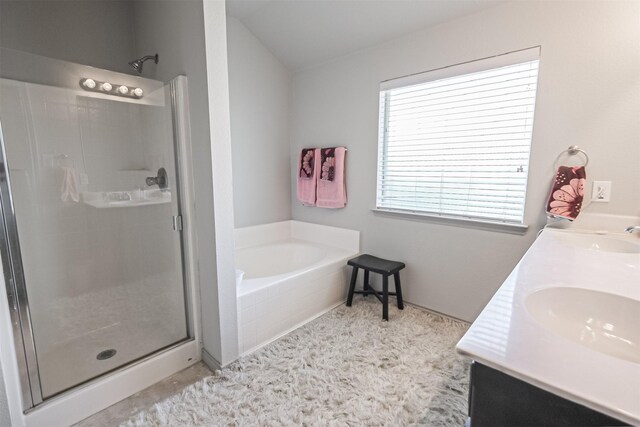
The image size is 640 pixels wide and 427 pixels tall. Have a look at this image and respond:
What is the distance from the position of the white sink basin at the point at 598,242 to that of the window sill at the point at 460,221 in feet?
1.14

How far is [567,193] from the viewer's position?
169cm

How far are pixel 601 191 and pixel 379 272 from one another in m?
1.43

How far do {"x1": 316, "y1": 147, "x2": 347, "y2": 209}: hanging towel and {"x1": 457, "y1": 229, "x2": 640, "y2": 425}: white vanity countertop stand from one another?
76.3 inches

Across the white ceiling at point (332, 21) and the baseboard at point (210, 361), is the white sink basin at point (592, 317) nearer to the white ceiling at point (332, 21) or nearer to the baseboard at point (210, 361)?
the baseboard at point (210, 361)

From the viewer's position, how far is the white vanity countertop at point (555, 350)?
1.58 ft

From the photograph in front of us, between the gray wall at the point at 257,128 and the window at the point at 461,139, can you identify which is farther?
the gray wall at the point at 257,128

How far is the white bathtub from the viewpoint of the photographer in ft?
6.48

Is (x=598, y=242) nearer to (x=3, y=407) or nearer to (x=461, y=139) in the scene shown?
(x=461, y=139)

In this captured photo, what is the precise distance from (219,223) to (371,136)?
1593mm

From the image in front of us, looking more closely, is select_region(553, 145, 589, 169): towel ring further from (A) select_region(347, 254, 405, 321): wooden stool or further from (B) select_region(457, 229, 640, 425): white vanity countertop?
(A) select_region(347, 254, 405, 321): wooden stool

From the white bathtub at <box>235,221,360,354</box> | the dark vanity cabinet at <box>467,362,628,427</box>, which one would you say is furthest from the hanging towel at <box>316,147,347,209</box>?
the dark vanity cabinet at <box>467,362,628,427</box>

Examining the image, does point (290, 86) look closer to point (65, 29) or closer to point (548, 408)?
point (65, 29)

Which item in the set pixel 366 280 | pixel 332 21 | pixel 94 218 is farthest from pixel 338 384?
pixel 332 21

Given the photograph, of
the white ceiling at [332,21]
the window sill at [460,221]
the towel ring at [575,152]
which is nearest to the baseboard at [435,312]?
the window sill at [460,221]
